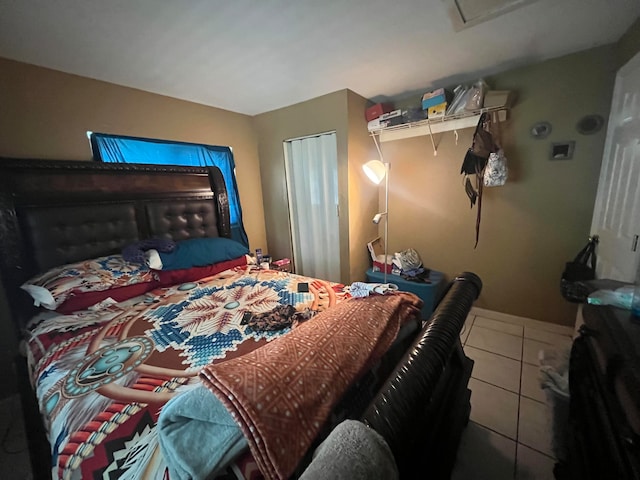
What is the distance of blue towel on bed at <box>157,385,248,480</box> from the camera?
1.79 ft

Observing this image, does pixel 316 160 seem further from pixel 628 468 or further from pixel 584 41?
pixel 628 468

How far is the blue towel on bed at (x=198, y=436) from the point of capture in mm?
545

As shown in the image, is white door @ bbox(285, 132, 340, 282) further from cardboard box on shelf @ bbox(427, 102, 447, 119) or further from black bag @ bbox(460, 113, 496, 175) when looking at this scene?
black bag @ bbox(460, 113, 496, 175)

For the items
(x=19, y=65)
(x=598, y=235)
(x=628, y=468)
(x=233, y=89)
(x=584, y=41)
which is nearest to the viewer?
(x=628, y=468)

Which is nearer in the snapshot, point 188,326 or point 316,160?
point 188,326

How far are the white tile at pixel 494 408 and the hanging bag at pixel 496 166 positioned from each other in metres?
1.64

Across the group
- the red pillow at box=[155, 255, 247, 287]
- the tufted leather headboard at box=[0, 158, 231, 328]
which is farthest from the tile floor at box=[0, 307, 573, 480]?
the red pillow at box=[155, 255, 247, 287]

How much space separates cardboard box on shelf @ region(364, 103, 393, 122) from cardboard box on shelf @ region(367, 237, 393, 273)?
142 centimetres

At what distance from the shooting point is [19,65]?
153cm

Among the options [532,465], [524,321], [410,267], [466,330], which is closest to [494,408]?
[532,465]

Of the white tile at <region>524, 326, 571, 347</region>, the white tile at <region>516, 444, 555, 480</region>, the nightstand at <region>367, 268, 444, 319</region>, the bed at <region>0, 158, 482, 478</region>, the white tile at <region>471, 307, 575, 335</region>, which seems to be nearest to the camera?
the bed at <region>0, 158, 482, 478</region>

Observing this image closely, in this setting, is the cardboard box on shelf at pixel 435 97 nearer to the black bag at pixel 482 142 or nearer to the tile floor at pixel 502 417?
the black bag at pixel 482 142

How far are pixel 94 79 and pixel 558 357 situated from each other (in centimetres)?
419

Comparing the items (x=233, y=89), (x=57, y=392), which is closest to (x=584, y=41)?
(x=233, y=89)
